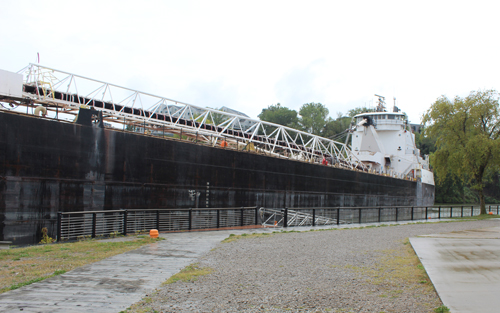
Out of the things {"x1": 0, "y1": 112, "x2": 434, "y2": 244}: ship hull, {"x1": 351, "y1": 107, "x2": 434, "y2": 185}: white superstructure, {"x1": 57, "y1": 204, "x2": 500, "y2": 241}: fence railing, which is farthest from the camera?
{"x1": 351, "y1": 107, "x2": 434, "y2": 185}: white superstructure

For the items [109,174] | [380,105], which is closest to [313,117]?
[380,105]

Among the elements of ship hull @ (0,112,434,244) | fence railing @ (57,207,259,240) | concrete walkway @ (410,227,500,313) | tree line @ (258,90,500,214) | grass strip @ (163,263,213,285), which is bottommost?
fence railing @ (57,207,259,240)

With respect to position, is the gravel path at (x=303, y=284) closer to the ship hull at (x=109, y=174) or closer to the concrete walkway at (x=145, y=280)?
the concrete walkway at (x=145, y=280)

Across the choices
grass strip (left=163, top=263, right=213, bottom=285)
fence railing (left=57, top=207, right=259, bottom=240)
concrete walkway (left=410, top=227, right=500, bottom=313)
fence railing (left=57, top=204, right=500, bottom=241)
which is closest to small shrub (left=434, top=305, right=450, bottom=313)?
concrete walkway (left=410, top=227, right=500, bottom=313)

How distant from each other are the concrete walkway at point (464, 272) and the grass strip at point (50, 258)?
20.5 ft

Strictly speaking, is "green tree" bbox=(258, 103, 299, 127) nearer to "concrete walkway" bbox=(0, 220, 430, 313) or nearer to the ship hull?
the ship hull

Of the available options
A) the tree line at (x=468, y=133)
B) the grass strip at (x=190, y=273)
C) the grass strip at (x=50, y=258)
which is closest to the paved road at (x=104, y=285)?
the grass strip at (x=190, y=273)

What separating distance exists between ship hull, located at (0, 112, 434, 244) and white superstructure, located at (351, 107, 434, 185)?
832 inches

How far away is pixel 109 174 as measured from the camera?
15789 millimetres

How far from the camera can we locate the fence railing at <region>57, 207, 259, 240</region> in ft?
39.6

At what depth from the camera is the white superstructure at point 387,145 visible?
44594 mm

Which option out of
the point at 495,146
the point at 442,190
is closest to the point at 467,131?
the point at 495,146

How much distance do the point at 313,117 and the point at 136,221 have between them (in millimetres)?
84640

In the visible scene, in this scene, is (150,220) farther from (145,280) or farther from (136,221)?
(145,280)
